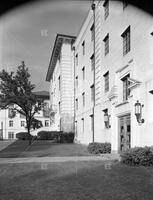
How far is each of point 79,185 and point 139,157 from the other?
392 cm

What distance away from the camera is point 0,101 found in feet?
84.3

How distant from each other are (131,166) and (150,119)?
8.60 ft

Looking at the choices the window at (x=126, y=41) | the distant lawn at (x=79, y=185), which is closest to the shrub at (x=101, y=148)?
the window at (x=126, y=41)

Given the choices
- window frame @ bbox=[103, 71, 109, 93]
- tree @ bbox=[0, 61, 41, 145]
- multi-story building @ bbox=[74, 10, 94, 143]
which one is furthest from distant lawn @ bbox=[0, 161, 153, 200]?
tree @ bbox=[0, 61, 41, 145]

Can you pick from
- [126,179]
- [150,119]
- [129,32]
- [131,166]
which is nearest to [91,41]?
[129,32]

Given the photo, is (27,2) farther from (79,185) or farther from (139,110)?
(139,110)

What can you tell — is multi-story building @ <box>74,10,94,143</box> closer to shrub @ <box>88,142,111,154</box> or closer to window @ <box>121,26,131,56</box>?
shrub @ <box>88,142,111,154</box>

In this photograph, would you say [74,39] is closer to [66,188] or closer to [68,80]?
[68,80]

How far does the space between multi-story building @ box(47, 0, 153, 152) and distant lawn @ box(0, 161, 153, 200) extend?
12.5ft

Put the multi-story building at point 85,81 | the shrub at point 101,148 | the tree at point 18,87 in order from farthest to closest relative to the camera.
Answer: the tree at point 18,87 → the multi-story building at point 85,81 → the shrub at point 101,148

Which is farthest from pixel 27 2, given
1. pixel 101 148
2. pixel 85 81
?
pixel 85 81

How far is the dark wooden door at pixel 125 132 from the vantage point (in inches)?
535

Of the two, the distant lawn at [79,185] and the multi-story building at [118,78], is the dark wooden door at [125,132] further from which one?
the distant lawn at [79,185]

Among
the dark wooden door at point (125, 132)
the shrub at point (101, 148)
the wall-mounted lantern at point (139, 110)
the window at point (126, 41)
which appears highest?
the window at point (126, 41)
